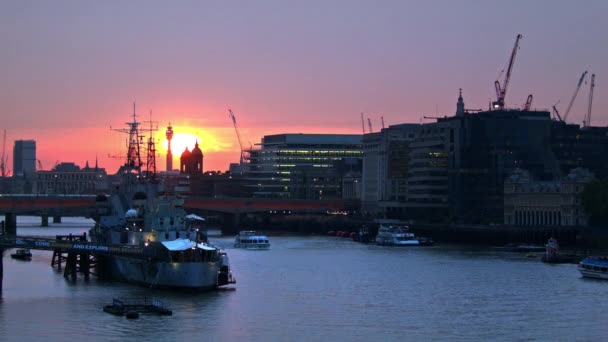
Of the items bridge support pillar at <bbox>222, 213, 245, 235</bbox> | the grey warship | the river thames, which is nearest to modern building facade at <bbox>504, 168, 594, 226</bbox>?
bridge support pillar at <bbox>222, 213, 245, 235</bbox>

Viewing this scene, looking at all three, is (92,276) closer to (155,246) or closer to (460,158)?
(155,246)

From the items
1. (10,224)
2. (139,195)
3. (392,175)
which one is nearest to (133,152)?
(139,195)

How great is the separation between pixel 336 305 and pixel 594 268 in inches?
871

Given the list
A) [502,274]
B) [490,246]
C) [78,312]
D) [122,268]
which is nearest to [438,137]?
[490,246]

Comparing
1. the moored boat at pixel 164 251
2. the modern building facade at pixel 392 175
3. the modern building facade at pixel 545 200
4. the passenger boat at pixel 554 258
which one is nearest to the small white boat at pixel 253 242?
the passenger boat at pixel 554 258

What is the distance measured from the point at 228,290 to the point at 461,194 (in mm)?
98372

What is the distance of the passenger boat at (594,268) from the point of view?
78688 mm

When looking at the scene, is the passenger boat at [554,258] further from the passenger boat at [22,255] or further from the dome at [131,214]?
the passenger boat at [22,255]

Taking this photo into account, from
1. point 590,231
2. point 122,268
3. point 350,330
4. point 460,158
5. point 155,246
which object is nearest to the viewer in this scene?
point 350,330

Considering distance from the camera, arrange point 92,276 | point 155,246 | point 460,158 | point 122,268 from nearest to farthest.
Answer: point 155,246 < point 122,268 < point 92,276 < point 460,158

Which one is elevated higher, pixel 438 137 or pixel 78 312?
pixel 438 137

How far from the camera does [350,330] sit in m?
54.9

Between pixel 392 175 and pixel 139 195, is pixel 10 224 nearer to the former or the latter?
pixel 139 195

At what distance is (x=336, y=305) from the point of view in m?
63.7
